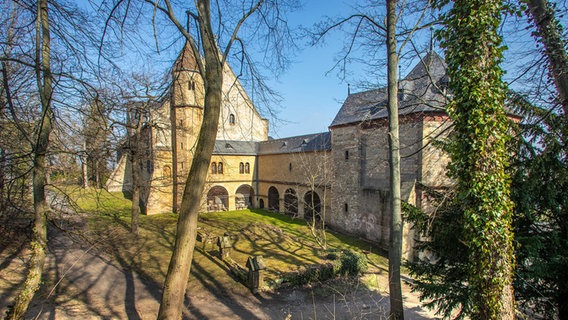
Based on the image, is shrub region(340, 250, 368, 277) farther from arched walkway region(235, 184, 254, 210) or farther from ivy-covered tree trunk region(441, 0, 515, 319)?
arched walkway region(235, 184, 254, 210)

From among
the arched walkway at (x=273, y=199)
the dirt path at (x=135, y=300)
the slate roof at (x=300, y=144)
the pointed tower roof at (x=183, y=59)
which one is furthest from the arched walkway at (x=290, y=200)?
the pointed tower roof at (x=183, y=59)

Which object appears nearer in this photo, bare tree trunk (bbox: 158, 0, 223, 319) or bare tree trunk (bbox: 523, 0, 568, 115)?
bare tree trunk (bbox: 158, 0, 223, 319)

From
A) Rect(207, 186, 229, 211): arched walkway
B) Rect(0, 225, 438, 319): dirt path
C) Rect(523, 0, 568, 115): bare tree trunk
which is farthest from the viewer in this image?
Rect(207, 186, 229, 211): arched walkway

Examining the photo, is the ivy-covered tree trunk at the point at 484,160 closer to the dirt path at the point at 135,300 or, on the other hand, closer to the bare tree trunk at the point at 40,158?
the dirt path at the point at 135,300

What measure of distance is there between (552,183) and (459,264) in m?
2.32

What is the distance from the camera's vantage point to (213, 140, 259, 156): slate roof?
2431 centimetres

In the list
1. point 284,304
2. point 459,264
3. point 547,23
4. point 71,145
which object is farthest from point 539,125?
point 71,145

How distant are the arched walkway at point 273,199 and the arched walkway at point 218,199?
12.8 ft

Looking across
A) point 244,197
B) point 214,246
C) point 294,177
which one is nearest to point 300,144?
point 294,177

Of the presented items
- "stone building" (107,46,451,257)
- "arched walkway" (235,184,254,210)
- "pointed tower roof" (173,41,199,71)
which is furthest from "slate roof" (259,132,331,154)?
"pointed tower roof" (173,41,199,71)

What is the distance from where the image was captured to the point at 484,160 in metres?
4.18

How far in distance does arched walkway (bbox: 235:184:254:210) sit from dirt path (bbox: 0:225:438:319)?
15.2 m

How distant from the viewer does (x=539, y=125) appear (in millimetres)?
5457

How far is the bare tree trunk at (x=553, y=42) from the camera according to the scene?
4730mm
